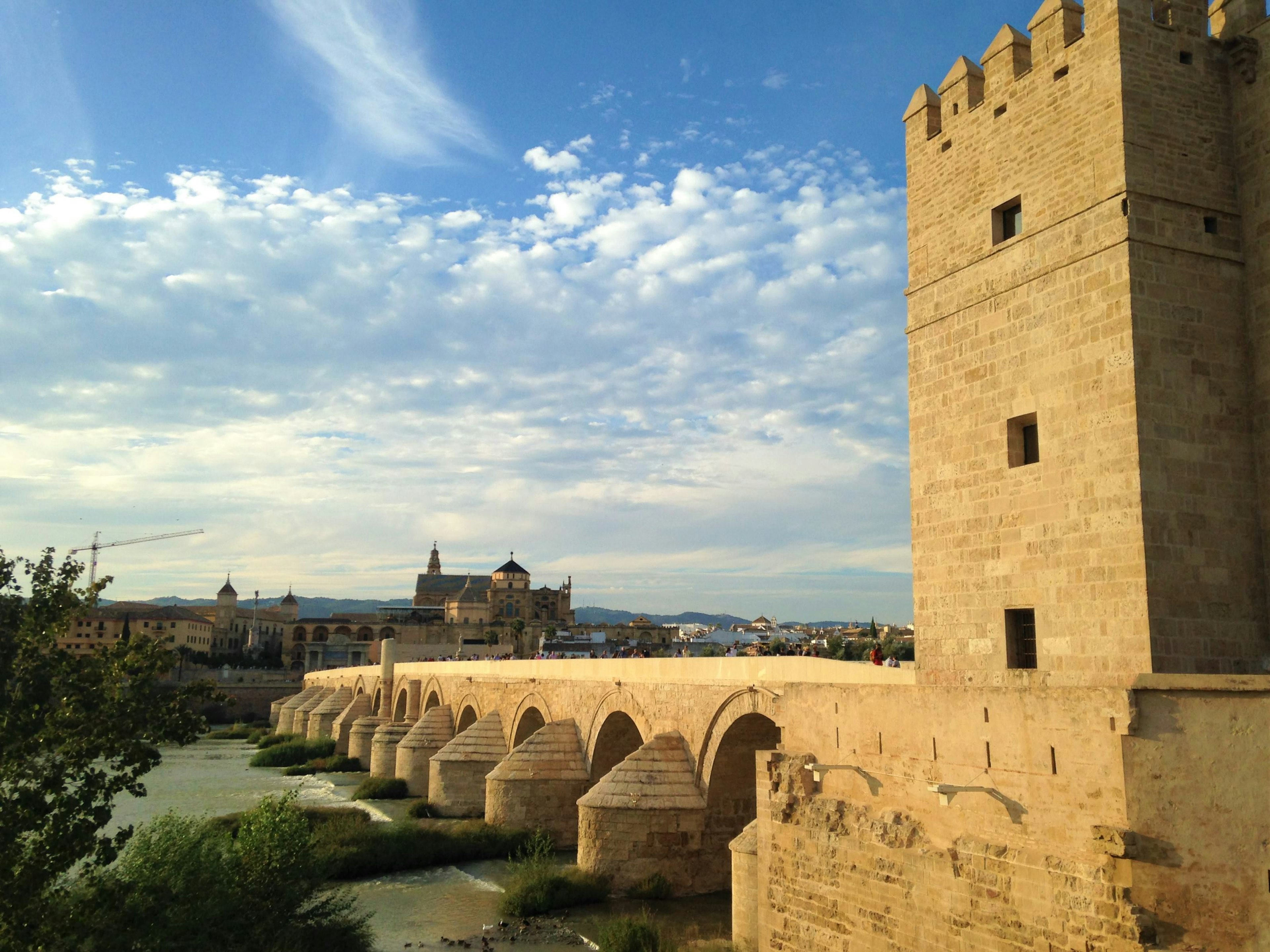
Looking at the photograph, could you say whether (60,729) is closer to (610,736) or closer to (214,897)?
(214,897)

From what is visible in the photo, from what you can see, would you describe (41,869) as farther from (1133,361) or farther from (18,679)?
(1133,361)

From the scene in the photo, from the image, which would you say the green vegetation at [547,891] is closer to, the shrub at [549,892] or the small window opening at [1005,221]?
the shrub at [549,892]

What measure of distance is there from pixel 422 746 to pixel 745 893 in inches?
650

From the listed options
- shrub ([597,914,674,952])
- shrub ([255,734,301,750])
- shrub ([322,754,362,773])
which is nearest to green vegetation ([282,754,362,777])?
shrub ([322,754,362,773])

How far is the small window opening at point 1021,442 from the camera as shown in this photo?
8320 millimetres

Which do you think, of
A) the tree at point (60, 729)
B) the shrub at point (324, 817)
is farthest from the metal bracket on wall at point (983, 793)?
the shrub at point (324, 817)

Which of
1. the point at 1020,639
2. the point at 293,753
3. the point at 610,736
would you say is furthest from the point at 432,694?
the point at 1020,639

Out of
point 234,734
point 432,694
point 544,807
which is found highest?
point 432,694

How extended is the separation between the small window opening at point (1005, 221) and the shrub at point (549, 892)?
10.1 m

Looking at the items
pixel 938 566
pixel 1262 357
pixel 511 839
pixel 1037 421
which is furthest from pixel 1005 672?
pixel 511 839

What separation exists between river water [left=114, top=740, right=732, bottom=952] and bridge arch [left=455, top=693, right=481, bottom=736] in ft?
10.3

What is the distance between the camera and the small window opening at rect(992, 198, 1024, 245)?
8.70 m

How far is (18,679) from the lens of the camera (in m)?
7.44

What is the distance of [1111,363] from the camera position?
7477mm
